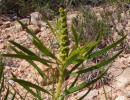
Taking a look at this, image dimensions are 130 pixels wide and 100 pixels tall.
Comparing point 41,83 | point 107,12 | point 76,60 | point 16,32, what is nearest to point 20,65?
point 41,83

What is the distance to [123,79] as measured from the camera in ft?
7.98

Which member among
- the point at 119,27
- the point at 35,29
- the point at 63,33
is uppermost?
the point at 63,33

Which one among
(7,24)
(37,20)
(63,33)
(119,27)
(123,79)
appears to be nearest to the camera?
(63,33)

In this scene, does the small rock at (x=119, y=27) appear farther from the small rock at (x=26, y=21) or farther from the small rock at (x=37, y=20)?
the small rock at (x=26, y=21)

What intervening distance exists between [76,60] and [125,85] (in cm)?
164

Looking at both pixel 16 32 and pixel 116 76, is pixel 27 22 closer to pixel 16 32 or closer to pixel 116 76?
pixel 16 32

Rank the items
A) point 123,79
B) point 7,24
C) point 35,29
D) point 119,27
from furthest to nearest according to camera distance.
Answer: point 7,24 → point 35,29 → point 119,27 → point 123,79

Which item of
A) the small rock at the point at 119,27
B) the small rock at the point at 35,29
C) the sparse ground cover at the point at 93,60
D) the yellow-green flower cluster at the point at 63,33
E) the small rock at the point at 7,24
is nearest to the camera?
the yellow-green flower cluster at the point at 63,33

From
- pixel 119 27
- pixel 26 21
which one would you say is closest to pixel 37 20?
pixel 26 21

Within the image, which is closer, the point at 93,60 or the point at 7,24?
the point at 93,60

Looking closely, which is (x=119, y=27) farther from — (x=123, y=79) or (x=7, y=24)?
(x=7, y=24)

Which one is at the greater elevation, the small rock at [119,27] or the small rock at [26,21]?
the small rock at [26,21]

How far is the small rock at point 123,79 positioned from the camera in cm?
238

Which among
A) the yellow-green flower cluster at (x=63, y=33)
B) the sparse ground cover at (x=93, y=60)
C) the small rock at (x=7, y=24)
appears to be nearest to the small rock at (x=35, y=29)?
the sparse ground cover at (x=93, y=60)
